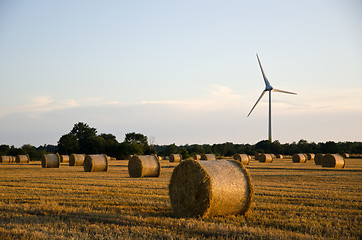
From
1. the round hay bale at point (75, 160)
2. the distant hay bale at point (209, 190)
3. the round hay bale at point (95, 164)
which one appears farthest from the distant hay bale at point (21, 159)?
the distant hay bale at point (209, 190)

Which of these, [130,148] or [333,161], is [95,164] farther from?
[130,148]

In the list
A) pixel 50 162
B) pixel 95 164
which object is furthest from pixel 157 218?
pixel 50 162

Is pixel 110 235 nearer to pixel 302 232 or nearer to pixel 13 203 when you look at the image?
pixel 302 232

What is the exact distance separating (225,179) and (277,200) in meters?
3.19

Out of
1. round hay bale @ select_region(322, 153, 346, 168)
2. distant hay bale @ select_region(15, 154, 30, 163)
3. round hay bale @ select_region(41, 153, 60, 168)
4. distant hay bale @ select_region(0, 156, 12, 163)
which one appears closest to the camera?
round hay bale @ select_region(322, 153, 346, 168)

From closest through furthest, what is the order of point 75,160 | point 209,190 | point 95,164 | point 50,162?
point 209,190 → point 95,164 → point 50,162 → point 75,160

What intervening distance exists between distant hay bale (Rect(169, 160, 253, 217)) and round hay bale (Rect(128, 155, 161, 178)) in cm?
1201

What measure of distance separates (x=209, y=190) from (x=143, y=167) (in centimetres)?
1331

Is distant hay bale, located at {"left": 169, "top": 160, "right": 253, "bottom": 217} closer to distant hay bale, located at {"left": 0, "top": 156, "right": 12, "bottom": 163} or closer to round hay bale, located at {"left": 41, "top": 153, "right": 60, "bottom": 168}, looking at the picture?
round hay bale, located at {"left": 41, "top": 153, "right": 60, "bottom": 168}

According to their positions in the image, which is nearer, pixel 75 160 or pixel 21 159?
pixel 75 160

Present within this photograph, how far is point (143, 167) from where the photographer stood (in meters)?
22.5

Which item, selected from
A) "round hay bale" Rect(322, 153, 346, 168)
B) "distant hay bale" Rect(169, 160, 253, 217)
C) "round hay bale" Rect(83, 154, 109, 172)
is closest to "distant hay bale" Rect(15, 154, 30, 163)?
"round hay bale" Rect(83, 154, 109, 172)

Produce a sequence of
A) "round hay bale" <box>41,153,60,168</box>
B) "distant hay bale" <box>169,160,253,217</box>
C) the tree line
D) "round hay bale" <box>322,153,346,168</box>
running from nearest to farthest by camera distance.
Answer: "distant hay bale" <box>169,160,253,217</box> → "round hay bale" <box>322,153,346,168</box> → "round hay bale" <box>41,153,60,168</box> → the tree line

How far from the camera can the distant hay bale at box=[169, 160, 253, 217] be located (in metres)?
9.52
